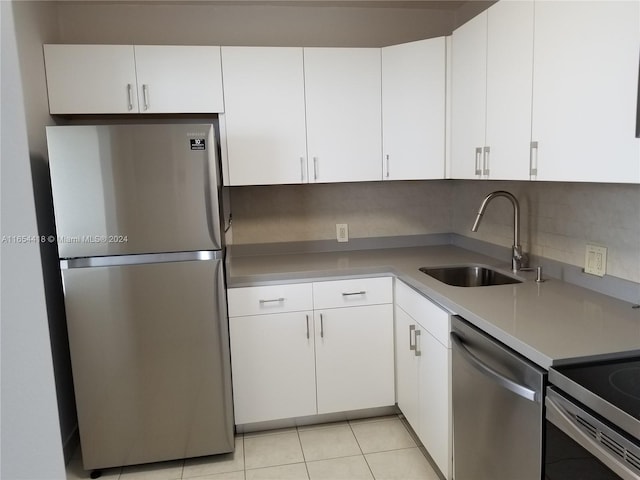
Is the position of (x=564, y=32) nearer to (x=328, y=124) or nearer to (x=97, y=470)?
(x=328, y=124)

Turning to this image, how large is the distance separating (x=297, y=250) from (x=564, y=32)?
1812 millimetres

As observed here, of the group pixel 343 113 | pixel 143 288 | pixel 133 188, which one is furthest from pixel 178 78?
pixel 143 288

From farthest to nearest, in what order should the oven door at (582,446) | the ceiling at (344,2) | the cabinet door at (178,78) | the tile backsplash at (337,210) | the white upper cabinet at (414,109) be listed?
1. the tile backsplash at (337,210)
2. the ceiling at (344,2)
3. the white upper cabinet at (414,109)
4. the cabinet door at (178,78)
5. the oven door at (582,446)

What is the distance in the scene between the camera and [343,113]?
2.52 m

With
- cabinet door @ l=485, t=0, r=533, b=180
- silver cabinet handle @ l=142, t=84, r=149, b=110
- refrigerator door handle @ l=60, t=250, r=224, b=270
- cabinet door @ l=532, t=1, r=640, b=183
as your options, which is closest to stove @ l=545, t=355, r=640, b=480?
cabinet door @ l=532, t=1, r=640, b=183

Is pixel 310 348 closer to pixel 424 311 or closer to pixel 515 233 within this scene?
pixel 424 311

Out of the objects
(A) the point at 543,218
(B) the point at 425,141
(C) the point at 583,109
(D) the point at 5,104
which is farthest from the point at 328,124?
(D) the point at 5,104

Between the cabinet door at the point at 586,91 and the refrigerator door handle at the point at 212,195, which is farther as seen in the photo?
the refrigerator door handle at the point at 212,195

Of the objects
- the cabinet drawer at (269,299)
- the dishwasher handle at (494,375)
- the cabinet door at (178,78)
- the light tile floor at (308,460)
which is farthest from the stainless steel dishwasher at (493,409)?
the cabinet door at (178,78)

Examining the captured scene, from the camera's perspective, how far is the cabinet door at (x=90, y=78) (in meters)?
2.26

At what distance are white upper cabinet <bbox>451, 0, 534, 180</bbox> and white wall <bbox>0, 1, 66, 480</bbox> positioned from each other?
5.66 feet

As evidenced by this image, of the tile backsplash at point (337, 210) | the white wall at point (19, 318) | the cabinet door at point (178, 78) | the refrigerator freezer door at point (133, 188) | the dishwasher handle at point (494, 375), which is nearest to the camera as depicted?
the white wall at point (19, 318)

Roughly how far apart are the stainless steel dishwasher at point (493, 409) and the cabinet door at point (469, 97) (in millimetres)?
852

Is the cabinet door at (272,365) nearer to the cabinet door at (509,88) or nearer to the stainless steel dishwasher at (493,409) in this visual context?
the stainless steel dishwasher at (493,409)
